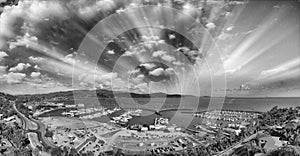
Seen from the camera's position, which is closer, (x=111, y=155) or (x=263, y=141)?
(x=111, y=155)

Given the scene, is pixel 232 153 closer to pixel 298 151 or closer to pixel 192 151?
pixel 192 151

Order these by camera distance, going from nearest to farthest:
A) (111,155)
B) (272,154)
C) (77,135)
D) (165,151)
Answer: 1. (272,154)
2. (111,155)
3. (165,151)
4. (77,135)

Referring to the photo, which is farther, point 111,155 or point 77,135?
point 77,135

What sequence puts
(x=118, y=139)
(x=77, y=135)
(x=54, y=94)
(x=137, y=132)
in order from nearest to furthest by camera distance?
(x=118, y=139)
(x=77, y=135)
(x=137, y=132)
(x=54, y=94)

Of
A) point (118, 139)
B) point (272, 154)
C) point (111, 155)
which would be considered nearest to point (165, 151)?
point (111, 155)

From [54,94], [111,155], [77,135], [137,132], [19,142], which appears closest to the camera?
[111,155]

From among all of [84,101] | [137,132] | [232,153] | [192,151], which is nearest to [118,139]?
[137,132]

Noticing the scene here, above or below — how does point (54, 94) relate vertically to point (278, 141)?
above

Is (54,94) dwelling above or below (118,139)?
above

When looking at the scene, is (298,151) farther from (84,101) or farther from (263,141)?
(84,101)

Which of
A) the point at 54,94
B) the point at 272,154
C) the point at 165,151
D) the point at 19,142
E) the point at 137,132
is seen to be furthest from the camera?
the point at 54,94
